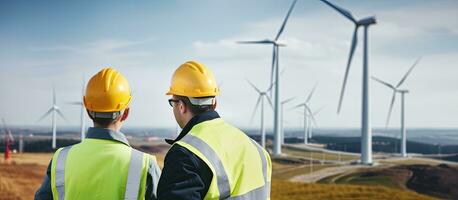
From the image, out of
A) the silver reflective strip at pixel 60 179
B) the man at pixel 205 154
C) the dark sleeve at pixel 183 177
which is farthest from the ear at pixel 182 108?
the silver reflective strip at pixel 60 179

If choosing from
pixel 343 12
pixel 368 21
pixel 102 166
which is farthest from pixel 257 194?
pixel 368 21

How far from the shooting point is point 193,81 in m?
3.56

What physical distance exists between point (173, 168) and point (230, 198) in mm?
448

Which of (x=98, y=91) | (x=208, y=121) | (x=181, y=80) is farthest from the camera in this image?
(x=98, y=91)

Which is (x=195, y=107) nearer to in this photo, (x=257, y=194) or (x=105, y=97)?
(x=257, y=194)

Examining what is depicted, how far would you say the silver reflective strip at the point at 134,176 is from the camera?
366cm

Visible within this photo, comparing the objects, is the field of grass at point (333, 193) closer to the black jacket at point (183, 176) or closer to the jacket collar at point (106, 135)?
the jacket collar at point (106, 135)

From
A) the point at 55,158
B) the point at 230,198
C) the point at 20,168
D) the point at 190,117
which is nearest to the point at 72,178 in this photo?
the point at 55,158

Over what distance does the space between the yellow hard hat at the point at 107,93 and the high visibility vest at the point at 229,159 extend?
1121 mm

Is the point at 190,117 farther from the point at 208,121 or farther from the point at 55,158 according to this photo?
the point at 55,158

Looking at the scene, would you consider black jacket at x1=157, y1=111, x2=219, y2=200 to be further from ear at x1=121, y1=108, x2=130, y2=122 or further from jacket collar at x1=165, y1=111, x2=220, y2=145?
ear at x1=121, y1=108, x2=130, y2=122

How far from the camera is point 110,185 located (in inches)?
145

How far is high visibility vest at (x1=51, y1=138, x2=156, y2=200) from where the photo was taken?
12.1ft

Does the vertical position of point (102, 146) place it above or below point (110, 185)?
above
